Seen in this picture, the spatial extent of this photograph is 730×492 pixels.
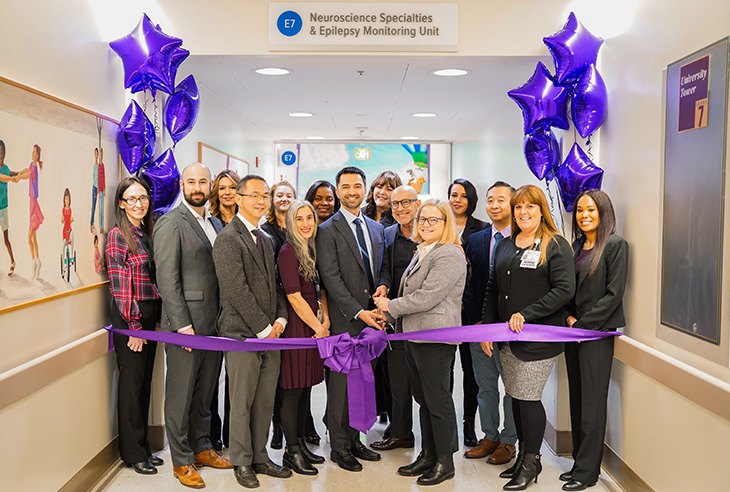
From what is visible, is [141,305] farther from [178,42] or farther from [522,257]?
[522,257]

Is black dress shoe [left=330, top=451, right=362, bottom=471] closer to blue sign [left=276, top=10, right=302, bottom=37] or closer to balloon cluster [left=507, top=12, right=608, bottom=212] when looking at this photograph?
balloon cluster [left=507, top=12, right=608, bottom=212]

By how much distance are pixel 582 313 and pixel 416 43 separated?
208 centimetres

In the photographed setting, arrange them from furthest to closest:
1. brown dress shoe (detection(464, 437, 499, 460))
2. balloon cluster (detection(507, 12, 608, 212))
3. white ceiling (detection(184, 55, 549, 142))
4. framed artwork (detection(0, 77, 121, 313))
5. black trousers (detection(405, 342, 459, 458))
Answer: white ceiling (detection(184, 55, 549, 142)) → brown dress shoe (detection(464, 437, 499, 460)) → balloon cluster (detection(507, 12, 608, 212)) → black trousers (detection(405, 342, 459, 458)) → framed artwork (detection(0, 77, 121, 313))

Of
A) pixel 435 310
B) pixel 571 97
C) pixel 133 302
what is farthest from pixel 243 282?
pixel 571 97

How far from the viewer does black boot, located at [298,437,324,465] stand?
391 cm

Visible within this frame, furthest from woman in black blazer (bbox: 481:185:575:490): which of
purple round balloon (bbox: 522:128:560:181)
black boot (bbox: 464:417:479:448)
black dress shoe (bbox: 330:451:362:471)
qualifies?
black dress shoe (bbox: 330:451:362:471)

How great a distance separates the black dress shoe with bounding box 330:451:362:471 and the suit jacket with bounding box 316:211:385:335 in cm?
79

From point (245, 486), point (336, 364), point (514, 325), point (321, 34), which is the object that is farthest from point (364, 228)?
point (245, 486)

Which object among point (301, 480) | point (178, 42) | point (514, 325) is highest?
point (178, 42)

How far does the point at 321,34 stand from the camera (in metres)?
4.16

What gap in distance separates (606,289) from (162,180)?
110 inches

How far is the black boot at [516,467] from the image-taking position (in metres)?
3.65

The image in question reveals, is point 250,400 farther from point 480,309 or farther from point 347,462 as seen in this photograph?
point 480,309

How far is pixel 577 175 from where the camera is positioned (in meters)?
3.81
